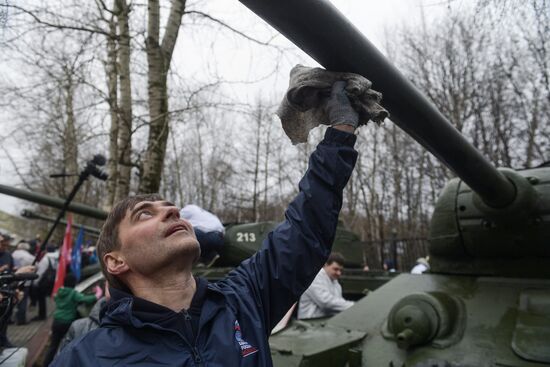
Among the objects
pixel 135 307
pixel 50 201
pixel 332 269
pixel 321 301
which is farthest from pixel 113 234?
pixel 50 201

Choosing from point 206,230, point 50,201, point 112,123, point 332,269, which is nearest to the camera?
point 206,230

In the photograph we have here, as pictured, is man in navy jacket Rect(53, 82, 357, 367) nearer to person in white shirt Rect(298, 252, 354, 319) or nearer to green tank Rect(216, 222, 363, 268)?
person in white shirt Rect(298, 252, 354, 319)

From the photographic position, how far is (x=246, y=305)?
196cm

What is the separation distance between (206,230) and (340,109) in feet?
5.50

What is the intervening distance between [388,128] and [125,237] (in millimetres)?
22178

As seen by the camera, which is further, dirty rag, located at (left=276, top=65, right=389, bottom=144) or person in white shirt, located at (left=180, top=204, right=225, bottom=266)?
person in white shirt, located at (left=180, top=204, right=225, bottom=266)

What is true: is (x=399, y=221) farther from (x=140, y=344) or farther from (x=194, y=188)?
(x=140, y=344)

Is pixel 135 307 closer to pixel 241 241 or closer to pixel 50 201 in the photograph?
pixel 50 201

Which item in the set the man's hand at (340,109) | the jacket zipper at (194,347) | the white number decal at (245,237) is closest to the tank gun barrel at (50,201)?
the white number decal at (245,237)

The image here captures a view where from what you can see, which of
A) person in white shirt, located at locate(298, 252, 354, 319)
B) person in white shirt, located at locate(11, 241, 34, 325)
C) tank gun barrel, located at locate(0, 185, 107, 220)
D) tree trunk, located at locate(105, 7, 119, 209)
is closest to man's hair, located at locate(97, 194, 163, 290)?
person in white shirt, located at locate(298, 252, 354, 319)

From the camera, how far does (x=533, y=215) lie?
139 inches

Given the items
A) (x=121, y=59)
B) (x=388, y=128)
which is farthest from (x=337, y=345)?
(x=388, y=128)

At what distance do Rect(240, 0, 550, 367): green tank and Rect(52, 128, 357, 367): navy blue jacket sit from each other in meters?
0.44

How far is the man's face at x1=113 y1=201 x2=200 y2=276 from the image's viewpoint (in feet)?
6.30
